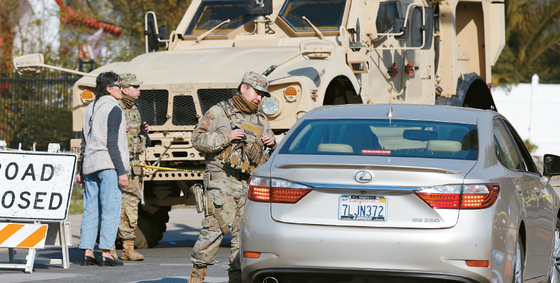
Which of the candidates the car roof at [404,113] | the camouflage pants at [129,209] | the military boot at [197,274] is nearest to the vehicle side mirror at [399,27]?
the camouflage pants at [129,209]

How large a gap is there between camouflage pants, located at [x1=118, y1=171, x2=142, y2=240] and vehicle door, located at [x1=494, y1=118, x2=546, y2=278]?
175 inches

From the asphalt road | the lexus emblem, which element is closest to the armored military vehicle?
the asphalt road

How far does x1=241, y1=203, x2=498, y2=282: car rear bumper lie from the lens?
490 centimetres

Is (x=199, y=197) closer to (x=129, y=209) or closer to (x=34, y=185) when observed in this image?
(x=34, y=185)

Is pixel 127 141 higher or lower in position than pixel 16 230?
higher

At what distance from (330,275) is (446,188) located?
2.65 feet

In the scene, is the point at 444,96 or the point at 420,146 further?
the point at 444,96

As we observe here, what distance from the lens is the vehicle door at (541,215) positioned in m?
6.17

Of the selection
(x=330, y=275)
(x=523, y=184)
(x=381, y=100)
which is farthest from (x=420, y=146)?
(x=381, y=100)

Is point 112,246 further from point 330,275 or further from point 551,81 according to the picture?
point 551,81

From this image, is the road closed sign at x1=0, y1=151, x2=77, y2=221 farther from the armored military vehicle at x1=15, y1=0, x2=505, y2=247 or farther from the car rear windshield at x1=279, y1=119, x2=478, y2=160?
the car rear windshield at x1=279, y1=119, x2=478, y2=160

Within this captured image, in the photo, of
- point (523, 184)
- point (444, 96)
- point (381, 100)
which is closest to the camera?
point (523, 184)

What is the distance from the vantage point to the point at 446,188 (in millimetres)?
4984

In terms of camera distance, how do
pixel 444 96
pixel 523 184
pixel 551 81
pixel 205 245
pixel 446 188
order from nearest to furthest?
1. pixel 446 188
2. pixel 523 184
3. pixel 205 245
4. pixel 444 96
5. pixel 551 81
